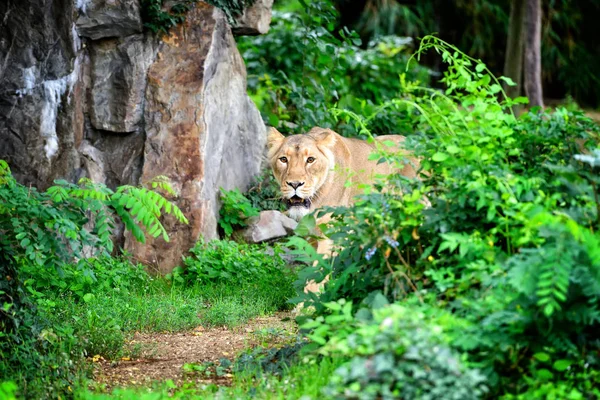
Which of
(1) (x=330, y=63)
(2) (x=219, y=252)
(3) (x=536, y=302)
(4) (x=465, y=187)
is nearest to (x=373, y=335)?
(3) (x=536, y=302)

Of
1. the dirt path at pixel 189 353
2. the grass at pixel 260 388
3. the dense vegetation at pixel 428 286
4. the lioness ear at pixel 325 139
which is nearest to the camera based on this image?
the dense vegetation at pixel 428 286

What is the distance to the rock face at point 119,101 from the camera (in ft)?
29.1

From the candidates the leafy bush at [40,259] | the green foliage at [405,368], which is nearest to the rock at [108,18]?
the leafy bush at [40,259]

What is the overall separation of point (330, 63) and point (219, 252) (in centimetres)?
450

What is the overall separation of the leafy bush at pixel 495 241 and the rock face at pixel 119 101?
3824 mm

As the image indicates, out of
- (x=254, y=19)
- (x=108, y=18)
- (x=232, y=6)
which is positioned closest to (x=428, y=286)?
(x=108, y=18)

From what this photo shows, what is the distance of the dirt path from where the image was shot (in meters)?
6.27

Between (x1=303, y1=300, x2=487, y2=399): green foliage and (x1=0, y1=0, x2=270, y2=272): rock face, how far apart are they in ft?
17.9

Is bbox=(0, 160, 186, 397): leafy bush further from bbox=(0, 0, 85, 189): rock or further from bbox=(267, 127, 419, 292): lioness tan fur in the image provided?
bbox=(267, 127, 419, 292): lioness tan fur

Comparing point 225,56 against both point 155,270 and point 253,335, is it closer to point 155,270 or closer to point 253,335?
point 155,270

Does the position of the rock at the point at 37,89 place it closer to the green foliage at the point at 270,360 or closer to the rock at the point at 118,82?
the rock at the point at 118,82

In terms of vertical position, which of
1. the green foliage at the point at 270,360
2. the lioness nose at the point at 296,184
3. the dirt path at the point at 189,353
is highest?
the lioness nose at the point at 296,184

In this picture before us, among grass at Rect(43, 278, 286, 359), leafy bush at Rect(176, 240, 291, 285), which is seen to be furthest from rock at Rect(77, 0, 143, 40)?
grass at Rect(43, 278, 286, 359)

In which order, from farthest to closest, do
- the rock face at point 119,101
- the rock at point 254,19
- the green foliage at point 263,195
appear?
the rock at point 254,19 → the green foliage at point 263,195 → the rock face at point 119,101
